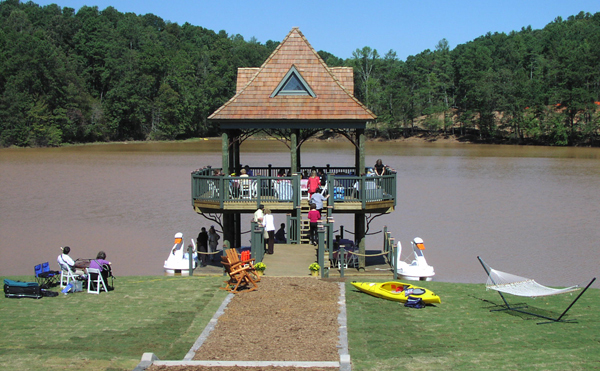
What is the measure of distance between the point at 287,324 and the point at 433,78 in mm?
107247

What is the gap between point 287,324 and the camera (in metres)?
12.4

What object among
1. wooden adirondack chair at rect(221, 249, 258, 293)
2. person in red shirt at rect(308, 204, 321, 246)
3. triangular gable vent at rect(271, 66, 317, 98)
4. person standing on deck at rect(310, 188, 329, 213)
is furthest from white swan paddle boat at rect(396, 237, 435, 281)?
wooden adirondack chair at rect(221, 249, 258, 293)

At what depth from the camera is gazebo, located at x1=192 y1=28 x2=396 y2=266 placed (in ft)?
66.0

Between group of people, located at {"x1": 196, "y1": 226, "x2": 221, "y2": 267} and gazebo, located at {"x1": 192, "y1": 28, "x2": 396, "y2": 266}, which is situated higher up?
gazebo, located at {"x1": 192, "y1": 28, "x2": 396, "y2": 266}

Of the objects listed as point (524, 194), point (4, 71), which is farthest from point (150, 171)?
point (4, 71)

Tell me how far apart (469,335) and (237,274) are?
5748 millimetres

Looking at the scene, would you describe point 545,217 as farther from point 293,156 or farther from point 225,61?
point 225,61

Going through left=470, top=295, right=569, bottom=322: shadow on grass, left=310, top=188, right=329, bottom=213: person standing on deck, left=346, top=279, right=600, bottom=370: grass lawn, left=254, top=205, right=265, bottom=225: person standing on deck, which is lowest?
left=470, top=295, right=569, bottom=322: shadow on grass

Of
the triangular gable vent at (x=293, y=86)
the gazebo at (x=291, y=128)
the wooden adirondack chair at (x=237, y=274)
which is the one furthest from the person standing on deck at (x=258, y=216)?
the triangular gable vent at (x=293, y=86)

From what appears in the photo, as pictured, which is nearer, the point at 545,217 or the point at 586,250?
the point at 586,250

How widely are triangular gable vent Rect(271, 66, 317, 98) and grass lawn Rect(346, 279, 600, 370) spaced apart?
26.6ft

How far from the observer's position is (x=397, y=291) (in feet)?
51.2

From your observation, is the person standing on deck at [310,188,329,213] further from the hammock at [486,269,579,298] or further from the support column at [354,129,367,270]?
the hammock at [486,269,579,298]

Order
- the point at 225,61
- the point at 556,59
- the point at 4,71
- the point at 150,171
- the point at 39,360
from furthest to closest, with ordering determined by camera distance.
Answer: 1. the point at 225,61
2. the point at 556,59
3. the point at 4,71
4. the point at 150,171
5. the point at 39,360
